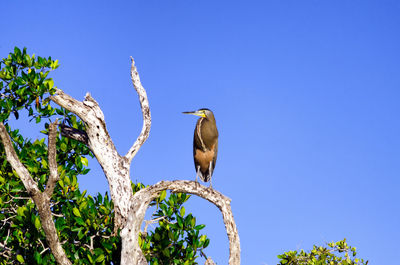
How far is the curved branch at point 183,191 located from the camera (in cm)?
768

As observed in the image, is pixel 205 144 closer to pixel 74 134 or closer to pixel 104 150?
pixel 104 150

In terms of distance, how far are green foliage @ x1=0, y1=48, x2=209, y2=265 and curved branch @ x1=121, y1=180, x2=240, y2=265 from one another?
0.62 ft

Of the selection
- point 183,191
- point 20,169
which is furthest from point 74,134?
point 183,191

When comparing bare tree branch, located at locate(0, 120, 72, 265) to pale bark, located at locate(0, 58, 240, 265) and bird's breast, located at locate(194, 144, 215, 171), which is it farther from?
bird's breast, located at locate(194, 144, 215, 171)

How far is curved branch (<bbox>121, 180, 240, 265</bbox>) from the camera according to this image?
303 inches

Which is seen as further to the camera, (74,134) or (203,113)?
(203,113)

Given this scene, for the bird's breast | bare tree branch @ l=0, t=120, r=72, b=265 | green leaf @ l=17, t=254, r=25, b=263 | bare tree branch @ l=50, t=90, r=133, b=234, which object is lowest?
green leaf @ l=17, t=254, r=25, b=263

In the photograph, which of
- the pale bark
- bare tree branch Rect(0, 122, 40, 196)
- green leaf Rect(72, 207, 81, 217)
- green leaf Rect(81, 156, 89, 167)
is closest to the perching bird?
the pale bark

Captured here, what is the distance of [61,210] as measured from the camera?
861 centimetres

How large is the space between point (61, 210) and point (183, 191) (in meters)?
2.19

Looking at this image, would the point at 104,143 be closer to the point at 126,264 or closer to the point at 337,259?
the point at 126,264

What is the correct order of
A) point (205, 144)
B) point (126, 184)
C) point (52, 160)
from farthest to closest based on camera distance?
point (205, 144)
point (126, 184)
point (52, 160)

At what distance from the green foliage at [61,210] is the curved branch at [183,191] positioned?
0.19 metres

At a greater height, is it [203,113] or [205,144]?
[203,113]
